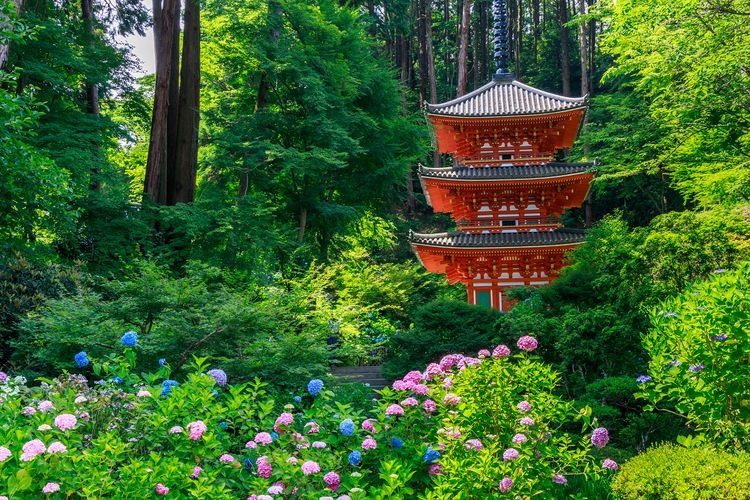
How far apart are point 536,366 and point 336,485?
185cm

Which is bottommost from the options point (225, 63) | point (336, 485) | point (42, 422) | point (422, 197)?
point (336, 485)

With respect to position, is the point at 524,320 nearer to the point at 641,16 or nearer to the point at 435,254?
the point at 641,16

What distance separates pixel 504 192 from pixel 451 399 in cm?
1210

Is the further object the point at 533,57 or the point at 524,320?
the point at 533,57

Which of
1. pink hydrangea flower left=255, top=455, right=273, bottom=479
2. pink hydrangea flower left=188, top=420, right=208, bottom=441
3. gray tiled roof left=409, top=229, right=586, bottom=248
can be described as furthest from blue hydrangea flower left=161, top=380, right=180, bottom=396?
Answer: gray tiled roof left=409, top=229, right=586, bottom=248

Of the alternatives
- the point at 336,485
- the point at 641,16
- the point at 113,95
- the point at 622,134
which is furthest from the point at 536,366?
the point at 622,134

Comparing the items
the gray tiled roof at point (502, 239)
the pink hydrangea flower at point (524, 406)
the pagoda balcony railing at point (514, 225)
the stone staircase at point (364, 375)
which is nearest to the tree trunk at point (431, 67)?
the pagoda balcony railing at point (514, 225)

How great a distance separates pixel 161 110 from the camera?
610 inches

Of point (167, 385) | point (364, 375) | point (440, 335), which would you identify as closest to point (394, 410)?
point (167, 385)

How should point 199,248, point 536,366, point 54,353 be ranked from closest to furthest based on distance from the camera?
point 536,366 → point 54,353 → point 199,248

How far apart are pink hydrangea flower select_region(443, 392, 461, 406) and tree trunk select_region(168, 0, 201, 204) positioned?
1209 centimetres

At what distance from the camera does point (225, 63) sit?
20.3 metres

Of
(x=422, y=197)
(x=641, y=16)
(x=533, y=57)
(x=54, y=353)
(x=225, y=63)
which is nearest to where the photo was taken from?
(x=54, y=353)

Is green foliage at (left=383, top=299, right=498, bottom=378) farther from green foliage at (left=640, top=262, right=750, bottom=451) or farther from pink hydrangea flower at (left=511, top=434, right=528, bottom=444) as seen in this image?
pink hydrangea flower at (left=511, top=434, right=528, bottom=444)
